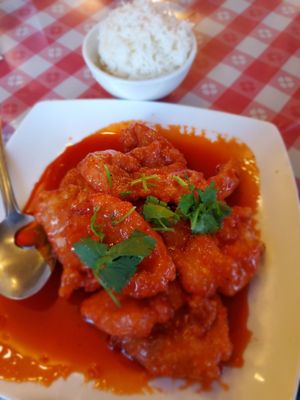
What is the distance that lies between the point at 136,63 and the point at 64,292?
4.57ft

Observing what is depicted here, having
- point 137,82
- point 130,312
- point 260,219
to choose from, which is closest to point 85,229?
point 130,312

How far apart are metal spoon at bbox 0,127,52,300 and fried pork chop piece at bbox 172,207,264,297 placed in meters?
0.65

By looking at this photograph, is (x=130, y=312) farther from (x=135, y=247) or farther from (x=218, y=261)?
(x=218, y=261)

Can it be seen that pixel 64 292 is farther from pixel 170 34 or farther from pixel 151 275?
pixel 170 34

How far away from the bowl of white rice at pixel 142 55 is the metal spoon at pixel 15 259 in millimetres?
812

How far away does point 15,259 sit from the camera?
194 cm

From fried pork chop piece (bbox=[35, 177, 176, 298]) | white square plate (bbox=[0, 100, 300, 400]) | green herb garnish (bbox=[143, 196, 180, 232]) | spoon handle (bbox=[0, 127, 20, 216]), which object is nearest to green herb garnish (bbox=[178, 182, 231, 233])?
green herb garnish (bbox=[143, 196, 180, 232])

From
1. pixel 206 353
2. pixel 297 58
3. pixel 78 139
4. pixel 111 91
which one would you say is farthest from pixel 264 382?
pixel 297 58

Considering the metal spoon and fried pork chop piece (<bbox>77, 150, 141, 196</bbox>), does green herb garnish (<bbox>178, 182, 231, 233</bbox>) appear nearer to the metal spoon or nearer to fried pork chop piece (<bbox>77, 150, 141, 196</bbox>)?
fried pork chop piece (<bbox>77, 150, 141, 196</bbox>)

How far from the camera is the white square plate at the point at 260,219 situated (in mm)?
1498

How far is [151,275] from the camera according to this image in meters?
1.58

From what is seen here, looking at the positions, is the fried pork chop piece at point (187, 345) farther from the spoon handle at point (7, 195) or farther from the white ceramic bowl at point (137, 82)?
the white ceramic bowl at point (137, 82)

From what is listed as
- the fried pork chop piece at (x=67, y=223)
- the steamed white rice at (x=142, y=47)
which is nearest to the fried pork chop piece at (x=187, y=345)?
the fried pork chop piece at (x=67, y=223)

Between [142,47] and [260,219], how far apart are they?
1241mm
